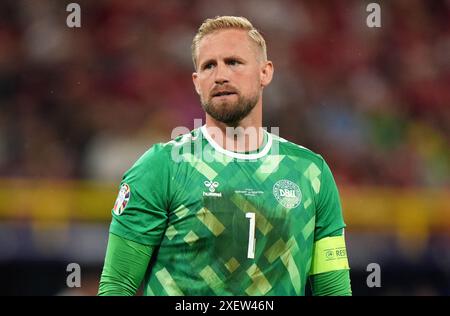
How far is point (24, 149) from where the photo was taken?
7191mm

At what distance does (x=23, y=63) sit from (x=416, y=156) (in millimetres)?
4173

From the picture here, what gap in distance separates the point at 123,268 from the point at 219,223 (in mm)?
459

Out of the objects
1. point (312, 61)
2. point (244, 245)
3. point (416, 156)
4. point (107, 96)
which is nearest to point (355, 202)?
point (416, 156)

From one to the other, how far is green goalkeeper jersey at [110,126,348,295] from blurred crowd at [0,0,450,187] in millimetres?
3504

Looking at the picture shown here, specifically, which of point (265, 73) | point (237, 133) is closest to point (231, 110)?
point (237, 133)

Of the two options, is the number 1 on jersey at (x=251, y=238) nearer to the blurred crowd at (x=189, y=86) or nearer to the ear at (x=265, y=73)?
the ear at (x=265, y=73)

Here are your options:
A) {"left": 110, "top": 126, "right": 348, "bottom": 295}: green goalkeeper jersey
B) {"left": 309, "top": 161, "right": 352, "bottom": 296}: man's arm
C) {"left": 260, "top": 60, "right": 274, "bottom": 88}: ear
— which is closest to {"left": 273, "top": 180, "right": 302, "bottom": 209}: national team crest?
{"left": 110, "top": 126, "right": 348, "bottom": 295}: green goalkeeper jersey

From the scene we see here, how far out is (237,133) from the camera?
3.64 metres

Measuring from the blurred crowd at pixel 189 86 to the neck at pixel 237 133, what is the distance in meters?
3.42

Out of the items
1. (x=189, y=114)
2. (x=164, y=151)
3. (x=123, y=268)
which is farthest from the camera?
(x=189, y=114)

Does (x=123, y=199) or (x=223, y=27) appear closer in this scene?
(x=123, y=199)

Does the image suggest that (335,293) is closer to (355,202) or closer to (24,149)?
(355,202)

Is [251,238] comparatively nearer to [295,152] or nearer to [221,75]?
[295,152]

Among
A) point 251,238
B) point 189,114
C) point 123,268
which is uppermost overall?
point 189,114
